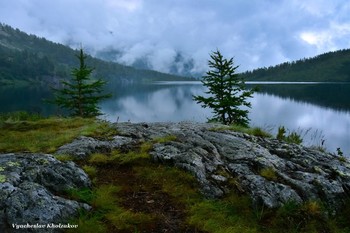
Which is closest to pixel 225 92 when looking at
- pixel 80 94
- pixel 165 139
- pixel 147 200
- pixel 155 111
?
pixel 80 94

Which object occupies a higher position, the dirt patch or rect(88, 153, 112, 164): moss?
rect(88, 153, 112, 164): moss

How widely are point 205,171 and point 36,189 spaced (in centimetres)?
421

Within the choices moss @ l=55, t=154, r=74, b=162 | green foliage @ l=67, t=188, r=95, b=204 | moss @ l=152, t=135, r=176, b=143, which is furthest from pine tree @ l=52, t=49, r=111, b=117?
green foliage @ l=67, t=188, r=95, b=204

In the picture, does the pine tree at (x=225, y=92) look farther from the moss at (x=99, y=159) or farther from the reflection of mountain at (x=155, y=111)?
the moss at (x=99, y=159)

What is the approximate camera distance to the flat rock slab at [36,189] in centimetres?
520

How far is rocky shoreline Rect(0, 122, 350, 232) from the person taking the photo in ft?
18.3

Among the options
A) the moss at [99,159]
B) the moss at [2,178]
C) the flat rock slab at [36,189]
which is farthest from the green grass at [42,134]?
the moss at [2,178]

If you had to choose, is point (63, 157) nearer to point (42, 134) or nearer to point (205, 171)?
point (205, 171)

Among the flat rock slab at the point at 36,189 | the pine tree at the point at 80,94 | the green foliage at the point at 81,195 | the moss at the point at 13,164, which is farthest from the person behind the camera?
the pine tree at the point at 80,94

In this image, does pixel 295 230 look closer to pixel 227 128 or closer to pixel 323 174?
pixel 323 174

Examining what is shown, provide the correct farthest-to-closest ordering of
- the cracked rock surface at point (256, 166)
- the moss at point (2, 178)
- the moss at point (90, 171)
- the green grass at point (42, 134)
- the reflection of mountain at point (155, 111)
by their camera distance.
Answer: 1. the reflection of mountain at point (155, 111)
2. the green grass at point (42, 134)
3. the moss at point (90, 171)
4. the cracked rock surface at point (256, 166)
5. the moss at point (2, 178)

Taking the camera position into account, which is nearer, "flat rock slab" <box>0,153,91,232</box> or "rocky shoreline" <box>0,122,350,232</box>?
"flat rock slab" <box>0,153,91,232</box>

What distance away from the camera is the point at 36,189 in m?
5.84

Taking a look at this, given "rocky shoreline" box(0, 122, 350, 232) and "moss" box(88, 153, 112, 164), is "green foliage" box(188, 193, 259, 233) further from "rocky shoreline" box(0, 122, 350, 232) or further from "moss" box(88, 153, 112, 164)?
"moss" box(88, 153, 112, 164)
